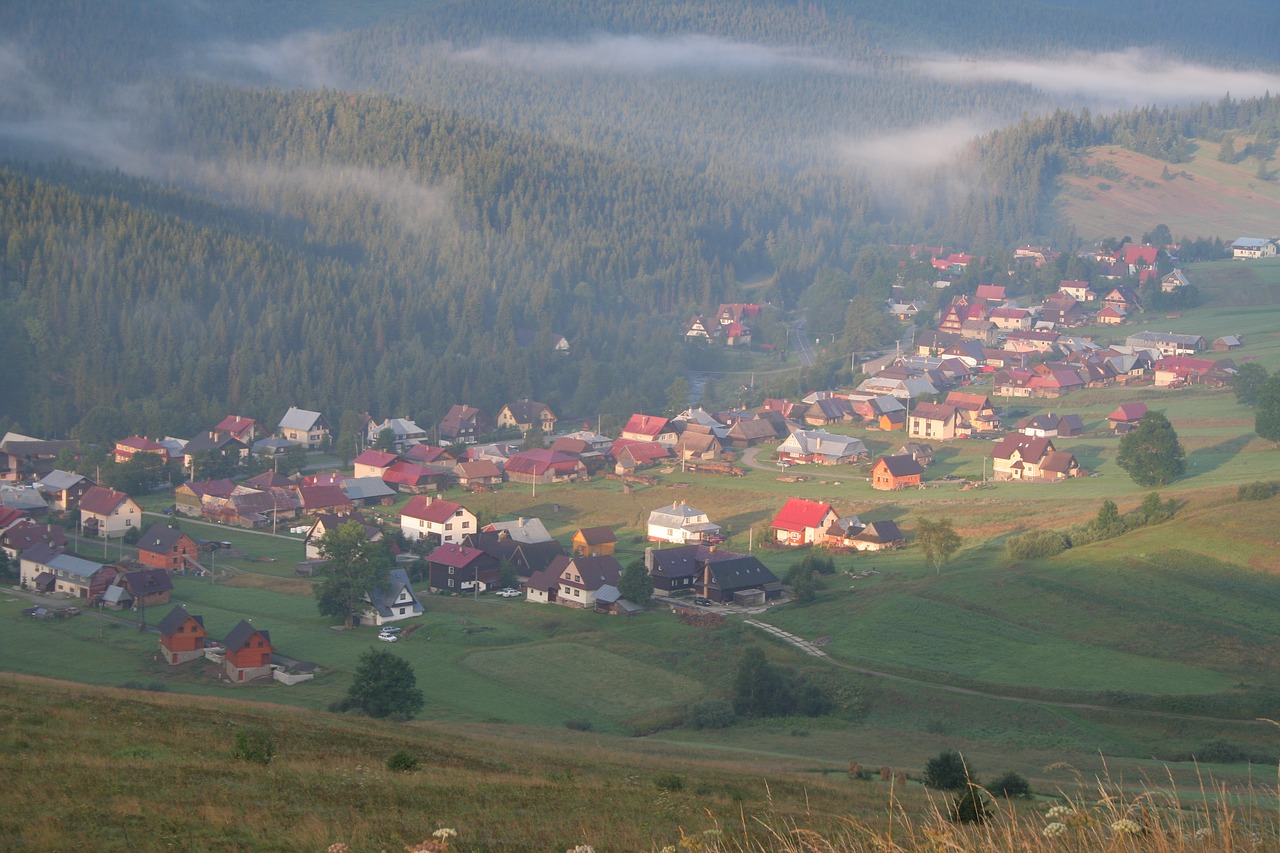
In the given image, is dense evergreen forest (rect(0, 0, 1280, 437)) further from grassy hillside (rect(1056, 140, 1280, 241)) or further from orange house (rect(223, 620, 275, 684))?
orange house (rect(223, 620, 275, 684))

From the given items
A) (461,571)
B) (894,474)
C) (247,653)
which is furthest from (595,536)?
(247,653)

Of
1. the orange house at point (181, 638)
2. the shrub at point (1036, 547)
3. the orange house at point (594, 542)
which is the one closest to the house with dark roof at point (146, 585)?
the orange house at point (181, 638)

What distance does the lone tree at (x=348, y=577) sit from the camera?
4041cm

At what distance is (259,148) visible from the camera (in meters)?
142

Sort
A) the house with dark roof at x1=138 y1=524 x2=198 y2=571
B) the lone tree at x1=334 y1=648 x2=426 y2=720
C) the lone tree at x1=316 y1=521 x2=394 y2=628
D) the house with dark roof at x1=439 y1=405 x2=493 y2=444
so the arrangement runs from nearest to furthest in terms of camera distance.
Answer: the lone tree at x1=334 y1=648 x2=426 y2=720, the lone tree at x1=316 y1=521 x2=394 y2=628, the house with dark roof at x1=138 y1=524 x2=198 y2=571, the house with dark roof at x1=439 y1=405 x2=493 y2=444

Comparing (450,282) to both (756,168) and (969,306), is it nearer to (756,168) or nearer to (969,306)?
(969,306)

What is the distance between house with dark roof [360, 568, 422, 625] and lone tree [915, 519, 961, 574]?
16.5m

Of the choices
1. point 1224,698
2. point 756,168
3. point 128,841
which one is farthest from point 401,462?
point 756,168

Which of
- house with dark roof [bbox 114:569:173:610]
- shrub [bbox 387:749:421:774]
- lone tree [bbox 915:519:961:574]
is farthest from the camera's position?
house with dark roof [bbox 114:569:173:610]

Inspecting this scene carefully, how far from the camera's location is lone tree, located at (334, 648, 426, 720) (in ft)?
93.7

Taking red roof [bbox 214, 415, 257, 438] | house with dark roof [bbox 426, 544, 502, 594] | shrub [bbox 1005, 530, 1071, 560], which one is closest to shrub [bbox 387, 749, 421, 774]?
shrub [bbox 1005, 530, 1071, 560]

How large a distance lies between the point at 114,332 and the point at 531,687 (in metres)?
64.7

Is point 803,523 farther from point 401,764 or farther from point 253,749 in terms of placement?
point 253,749

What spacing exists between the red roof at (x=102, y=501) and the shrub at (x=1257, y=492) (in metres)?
42.5
